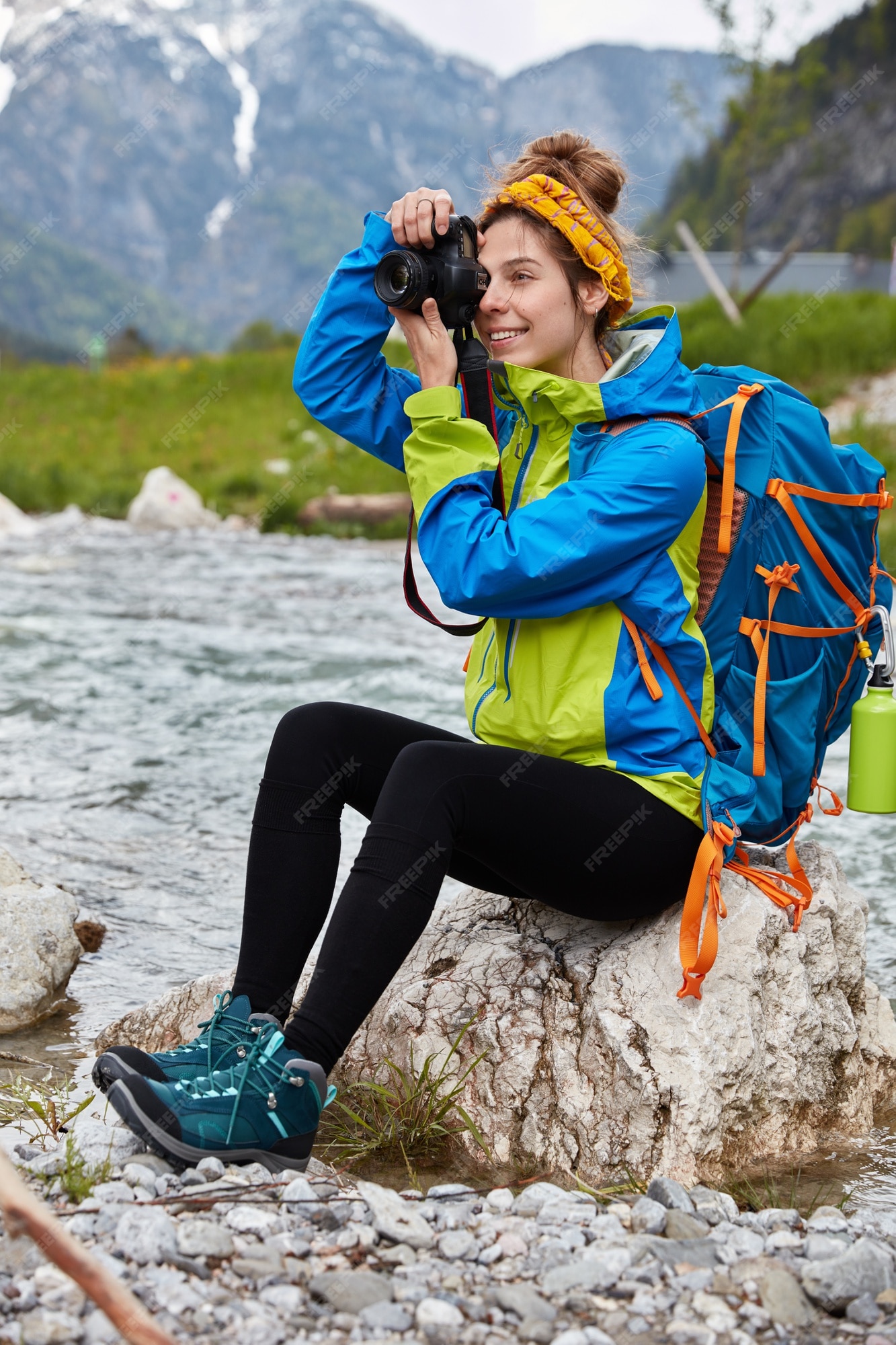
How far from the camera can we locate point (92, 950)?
354cm

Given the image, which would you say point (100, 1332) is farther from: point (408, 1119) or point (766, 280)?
point (766, 280)

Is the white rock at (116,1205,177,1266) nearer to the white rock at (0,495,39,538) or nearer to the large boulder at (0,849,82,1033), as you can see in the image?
the large boulder at (0,849,82,1033)

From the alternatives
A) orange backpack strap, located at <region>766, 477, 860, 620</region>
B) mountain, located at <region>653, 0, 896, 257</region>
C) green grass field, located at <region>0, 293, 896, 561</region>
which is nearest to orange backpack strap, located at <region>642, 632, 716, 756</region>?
orange backpack strap, located at <region>766, 477, 860, 620</region>

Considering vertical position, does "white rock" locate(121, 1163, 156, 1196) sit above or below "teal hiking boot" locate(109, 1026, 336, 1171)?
below

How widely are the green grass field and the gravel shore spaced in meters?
11.1

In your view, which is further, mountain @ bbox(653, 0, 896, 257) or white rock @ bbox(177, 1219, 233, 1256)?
mountain @ bbox(653, 0, 896, 257)

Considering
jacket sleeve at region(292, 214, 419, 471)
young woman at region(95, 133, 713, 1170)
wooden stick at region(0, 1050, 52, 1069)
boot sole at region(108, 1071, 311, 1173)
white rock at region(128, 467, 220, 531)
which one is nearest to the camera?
boot sole at region(108, 1071, 311, 1173)

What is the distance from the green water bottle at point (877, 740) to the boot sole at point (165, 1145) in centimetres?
127

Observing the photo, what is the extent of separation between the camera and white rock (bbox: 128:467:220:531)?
1542 cm

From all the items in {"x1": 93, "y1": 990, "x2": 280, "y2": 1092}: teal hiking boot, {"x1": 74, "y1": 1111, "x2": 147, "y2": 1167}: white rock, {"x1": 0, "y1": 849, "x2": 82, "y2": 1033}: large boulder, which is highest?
{"x1": 93, "y1": 990, "x2": 280, "y2": 1092}: teal hiking boot

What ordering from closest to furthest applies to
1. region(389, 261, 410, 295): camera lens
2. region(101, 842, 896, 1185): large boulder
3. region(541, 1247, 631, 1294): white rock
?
1. region(541, 1247, 631, 1294): white rock
2. region(101, 842, 896, 1185): large boulder
3. region(389, 261, 410, 295): camera lens

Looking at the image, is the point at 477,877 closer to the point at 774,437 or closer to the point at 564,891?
the point at 564,891

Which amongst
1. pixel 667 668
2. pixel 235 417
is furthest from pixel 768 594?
pixel 235 417

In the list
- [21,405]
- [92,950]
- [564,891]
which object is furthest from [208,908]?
[21,405]
